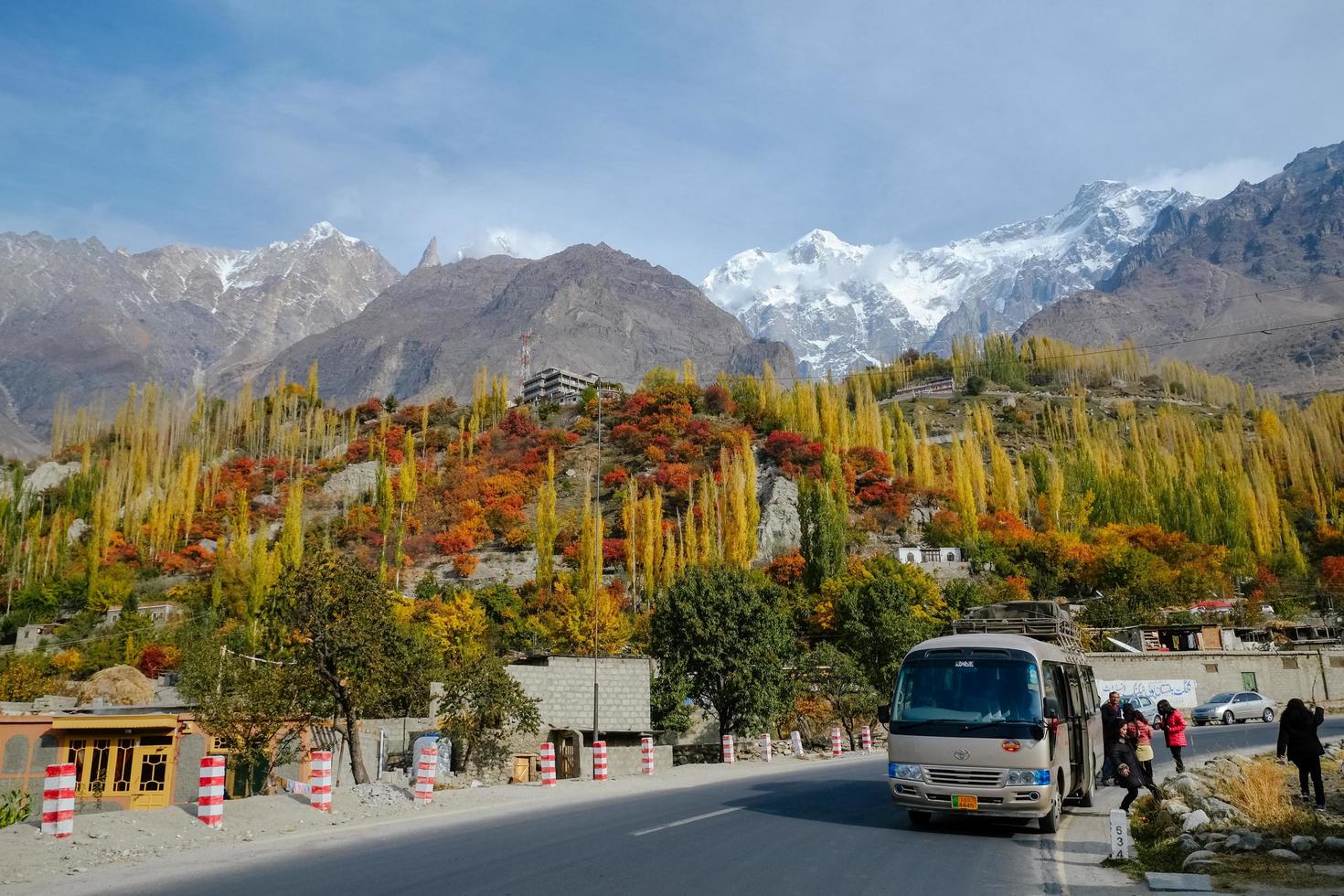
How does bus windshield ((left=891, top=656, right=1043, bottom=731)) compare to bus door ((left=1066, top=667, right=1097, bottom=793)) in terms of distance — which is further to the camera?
bus door ((left=1066, top=667, right=1097, bottom=793))

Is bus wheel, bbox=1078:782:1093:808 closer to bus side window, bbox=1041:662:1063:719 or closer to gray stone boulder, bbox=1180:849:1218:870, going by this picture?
bus side window, bbox=1041:662:1063:719

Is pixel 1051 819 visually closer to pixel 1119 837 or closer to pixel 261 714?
pixel 1119 837

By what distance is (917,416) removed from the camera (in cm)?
10312

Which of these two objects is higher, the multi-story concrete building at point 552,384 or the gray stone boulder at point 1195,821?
the multi-story concrete building at point 552,384

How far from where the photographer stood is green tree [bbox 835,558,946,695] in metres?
39.8

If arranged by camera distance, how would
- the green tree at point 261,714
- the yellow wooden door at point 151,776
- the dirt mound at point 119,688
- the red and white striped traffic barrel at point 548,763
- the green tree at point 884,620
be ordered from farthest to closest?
the green tree at point 884,620, the dirt mound at point 119,688, the yellow wooden door at point 151,776, the green tree at point 261,714, the red and white striped traffic barrel at point 548,763

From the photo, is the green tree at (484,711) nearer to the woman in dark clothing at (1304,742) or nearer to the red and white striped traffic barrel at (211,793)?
the red and white striped traffic barrel at (211,793)

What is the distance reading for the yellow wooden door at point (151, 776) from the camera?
22.4 m

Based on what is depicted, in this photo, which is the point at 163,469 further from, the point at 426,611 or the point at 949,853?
the point at 949,853

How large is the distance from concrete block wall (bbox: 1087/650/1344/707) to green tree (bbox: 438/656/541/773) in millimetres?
30971

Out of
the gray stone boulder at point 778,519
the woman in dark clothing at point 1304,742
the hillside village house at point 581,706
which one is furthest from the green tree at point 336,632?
the gray stone boulder at point 778,519

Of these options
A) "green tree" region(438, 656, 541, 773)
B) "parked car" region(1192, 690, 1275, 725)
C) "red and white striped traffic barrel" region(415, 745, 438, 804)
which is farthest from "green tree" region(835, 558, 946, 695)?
"red and white striped traffic barrel" region(415, 745, 438, 804)

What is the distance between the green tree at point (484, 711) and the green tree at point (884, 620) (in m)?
17.9

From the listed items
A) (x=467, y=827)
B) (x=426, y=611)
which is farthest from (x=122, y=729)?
(x=426, y=611)
